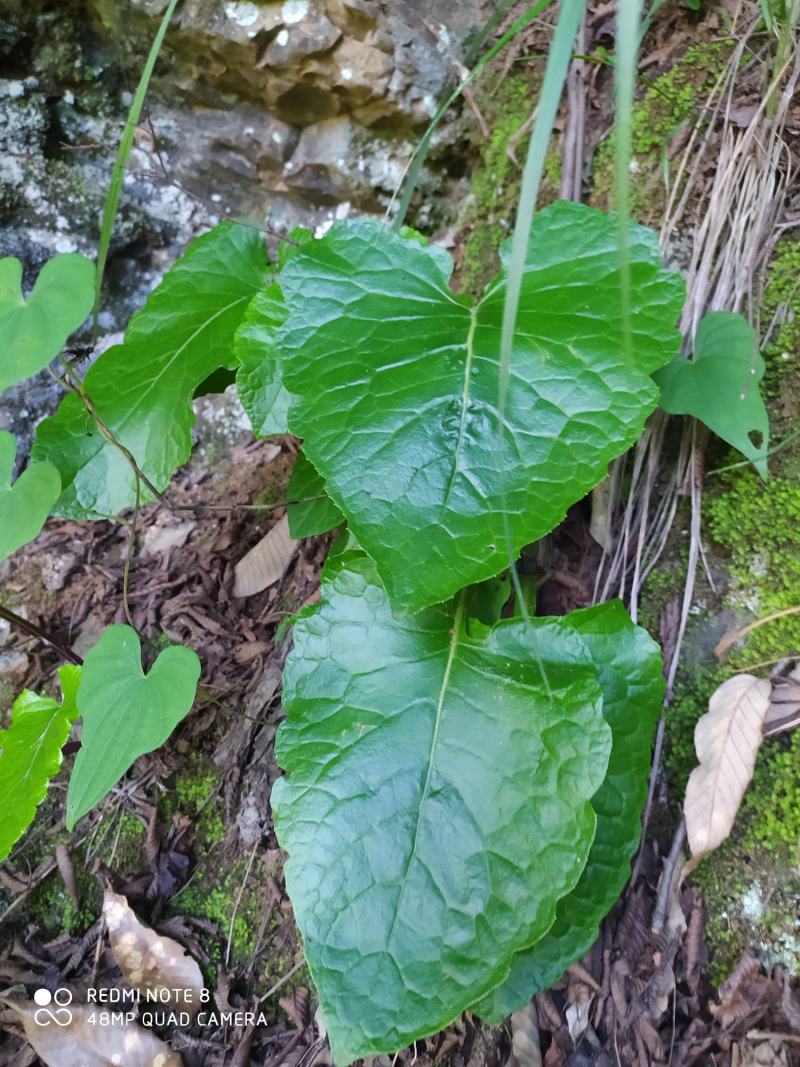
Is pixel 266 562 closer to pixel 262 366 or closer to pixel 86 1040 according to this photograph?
pixel 262 366

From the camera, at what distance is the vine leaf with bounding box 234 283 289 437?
134 cm

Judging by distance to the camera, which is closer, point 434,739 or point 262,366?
point 434,739

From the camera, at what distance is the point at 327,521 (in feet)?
4.64

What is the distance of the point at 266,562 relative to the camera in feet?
5.55

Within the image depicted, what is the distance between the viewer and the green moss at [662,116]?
1485mm

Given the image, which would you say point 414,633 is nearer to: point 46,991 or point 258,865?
point 258,865

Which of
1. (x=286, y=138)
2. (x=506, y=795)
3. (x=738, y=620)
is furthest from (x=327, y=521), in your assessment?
(x=286, y=138)

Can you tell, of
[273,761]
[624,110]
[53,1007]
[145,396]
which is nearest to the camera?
[624,110]

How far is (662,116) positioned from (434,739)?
4.69 ft

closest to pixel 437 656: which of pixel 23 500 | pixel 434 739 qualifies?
pixel 434 739

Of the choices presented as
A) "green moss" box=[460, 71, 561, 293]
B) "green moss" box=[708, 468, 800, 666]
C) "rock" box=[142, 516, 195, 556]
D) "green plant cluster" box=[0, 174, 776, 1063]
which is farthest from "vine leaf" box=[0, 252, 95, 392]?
"green moss" box=[708, 468, 800, 666]

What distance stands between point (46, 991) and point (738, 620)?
1.48 meters

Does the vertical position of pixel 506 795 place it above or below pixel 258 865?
above

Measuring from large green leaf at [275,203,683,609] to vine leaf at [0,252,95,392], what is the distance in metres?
0.32
